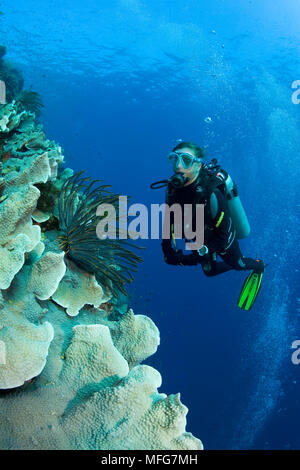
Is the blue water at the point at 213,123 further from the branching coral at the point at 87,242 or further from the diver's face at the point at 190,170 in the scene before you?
the branching coral at the point at 87,242

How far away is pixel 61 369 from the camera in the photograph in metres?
2.34

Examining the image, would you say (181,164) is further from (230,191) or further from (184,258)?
(184,258)

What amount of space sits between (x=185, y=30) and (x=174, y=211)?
36.8 m

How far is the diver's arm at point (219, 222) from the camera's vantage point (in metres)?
5.25

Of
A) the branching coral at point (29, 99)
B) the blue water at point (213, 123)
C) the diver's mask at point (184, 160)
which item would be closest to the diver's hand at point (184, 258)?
the diver's mask at point (184, 160)

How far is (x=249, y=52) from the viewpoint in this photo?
32.3m

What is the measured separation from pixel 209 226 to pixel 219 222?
0.29 metres

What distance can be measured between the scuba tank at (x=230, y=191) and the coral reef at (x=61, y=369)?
3391mm

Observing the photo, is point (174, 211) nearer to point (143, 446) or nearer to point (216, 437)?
point (143, 446)

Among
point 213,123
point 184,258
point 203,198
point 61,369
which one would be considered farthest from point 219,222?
point 213,123

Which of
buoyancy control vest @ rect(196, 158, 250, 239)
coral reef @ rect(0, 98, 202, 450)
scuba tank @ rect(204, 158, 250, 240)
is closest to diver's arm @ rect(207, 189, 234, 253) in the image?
buoyancy control vest @ rect(196, 158, 250, 239)

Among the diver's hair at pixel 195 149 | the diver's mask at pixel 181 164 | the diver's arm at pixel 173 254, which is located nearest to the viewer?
the diver's mask at pixel 181 164

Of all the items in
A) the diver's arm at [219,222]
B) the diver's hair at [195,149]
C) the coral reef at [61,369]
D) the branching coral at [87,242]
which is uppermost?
the diver's hair at [195,149]

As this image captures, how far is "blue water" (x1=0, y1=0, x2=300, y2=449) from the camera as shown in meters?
32.1
